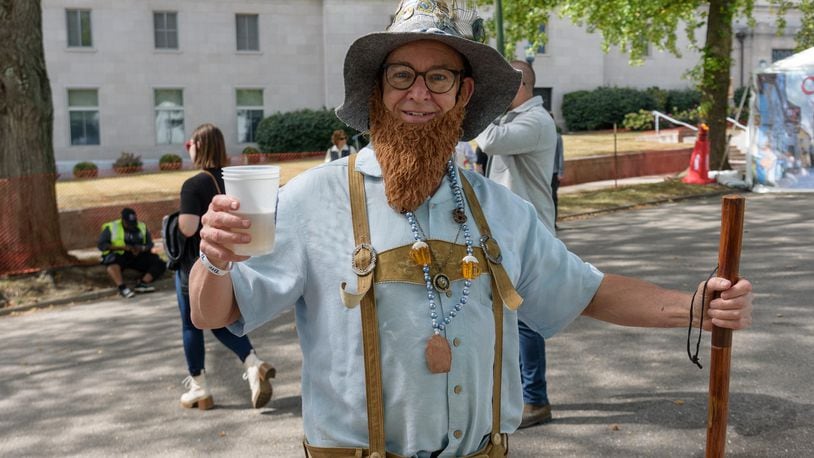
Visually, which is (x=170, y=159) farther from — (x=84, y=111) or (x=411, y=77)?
(x=411, y=77)

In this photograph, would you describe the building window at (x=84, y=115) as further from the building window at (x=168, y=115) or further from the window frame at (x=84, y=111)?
the building window at (x=168, y=115)

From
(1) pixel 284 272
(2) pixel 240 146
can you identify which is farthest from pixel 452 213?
(2) pixel 240 146

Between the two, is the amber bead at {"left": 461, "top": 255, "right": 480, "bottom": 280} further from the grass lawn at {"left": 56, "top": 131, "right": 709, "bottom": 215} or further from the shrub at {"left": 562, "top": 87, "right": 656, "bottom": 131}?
the shrub at {"left": 562, "top": 87, "right": 656, "bottom": 131}

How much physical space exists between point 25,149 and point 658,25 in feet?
48.5

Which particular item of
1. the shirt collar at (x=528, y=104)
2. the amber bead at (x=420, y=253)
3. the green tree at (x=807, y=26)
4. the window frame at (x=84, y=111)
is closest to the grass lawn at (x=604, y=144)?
the green tree at (x=807, y=26)

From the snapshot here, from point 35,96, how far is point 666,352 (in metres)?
8.31

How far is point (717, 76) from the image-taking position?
1936 centimetres

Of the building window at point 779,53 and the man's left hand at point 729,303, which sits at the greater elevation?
the building window at point 779,53

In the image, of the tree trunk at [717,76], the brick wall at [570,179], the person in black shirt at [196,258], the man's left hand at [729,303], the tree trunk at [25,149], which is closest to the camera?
the man's left hand at [729,303]

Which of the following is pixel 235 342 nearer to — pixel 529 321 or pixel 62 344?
pixel 62 344

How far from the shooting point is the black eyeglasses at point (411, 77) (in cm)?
230

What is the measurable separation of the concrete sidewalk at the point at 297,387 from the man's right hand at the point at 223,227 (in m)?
3.34

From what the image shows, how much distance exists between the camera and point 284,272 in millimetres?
2133

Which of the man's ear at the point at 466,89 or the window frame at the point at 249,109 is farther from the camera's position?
the window frame at the point at 249,109
